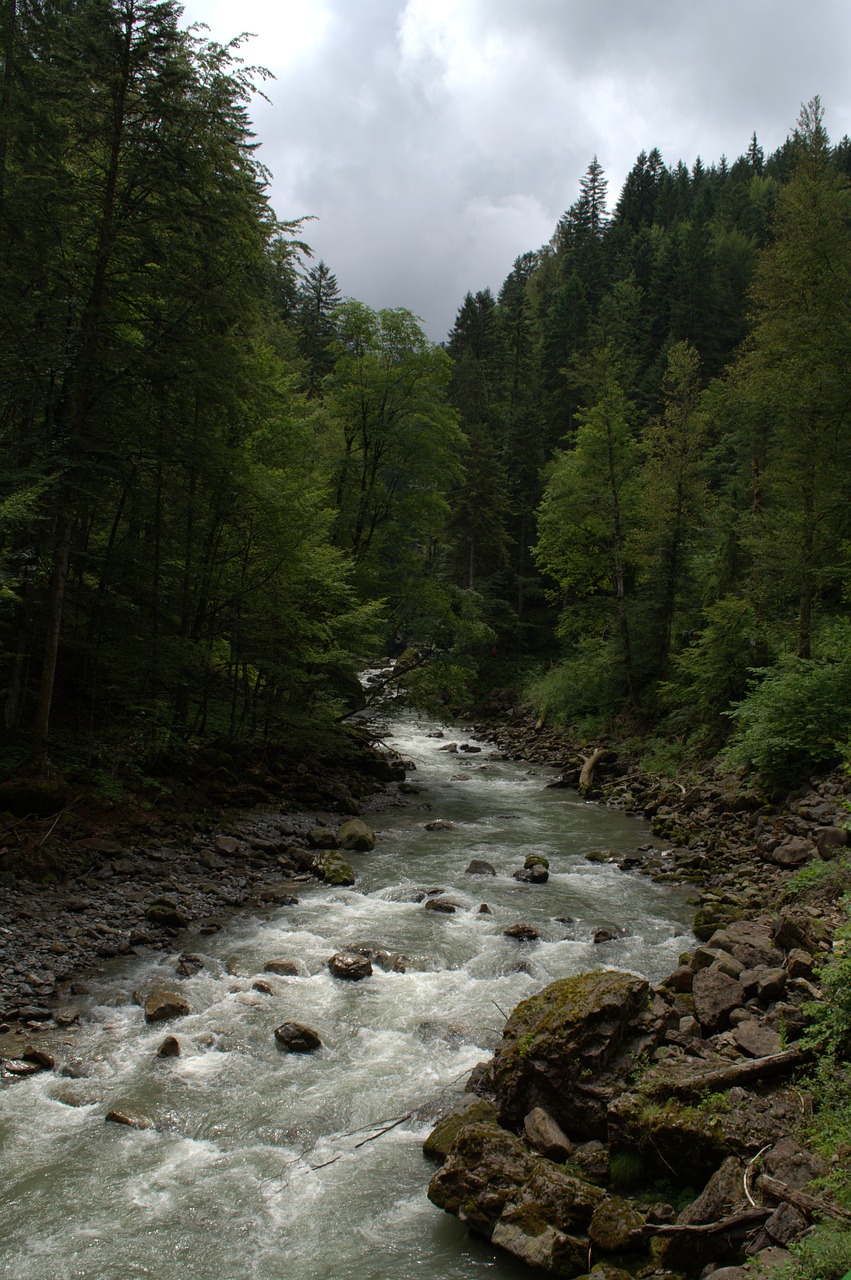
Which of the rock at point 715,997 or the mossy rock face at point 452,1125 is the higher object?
the rock at point 715,997

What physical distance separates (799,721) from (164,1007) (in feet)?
Result: 39.0

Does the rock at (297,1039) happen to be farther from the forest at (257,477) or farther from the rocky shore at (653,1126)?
the forest at (257,477)

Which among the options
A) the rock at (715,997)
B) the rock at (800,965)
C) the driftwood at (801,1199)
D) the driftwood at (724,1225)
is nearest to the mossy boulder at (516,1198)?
the driftwood at (724,1225)

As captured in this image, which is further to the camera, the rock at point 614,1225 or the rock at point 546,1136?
the rock at point 546,1136

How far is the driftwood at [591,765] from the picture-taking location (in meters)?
20.9

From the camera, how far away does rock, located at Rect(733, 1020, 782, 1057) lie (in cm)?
551

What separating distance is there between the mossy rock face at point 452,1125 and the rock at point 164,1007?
3103 millimetres

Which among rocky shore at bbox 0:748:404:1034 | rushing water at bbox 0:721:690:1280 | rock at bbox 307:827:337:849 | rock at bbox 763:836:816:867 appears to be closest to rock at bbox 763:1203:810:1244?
rushing water at bbox 0:721:690:1280

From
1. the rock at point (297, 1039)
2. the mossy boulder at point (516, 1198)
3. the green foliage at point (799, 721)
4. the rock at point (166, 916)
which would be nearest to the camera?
the mossy boulder at point (516, 1198)

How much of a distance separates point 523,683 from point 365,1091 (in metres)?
31.0

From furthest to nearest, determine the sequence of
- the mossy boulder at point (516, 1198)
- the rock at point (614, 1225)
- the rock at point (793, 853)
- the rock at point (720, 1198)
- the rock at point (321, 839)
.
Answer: the rock at point (321, 839) < the rock at point (793, 853) < the mossy boulder at point (516, 1198) < the rock at point (614, 1225) < the rock at point (720, 1198)

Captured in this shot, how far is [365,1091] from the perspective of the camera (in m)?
6.68

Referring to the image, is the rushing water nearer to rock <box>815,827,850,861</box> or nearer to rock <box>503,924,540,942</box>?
rock <box>503,924,540,942</box>

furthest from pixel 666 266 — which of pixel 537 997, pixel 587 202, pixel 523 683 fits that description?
pixel 537 997
